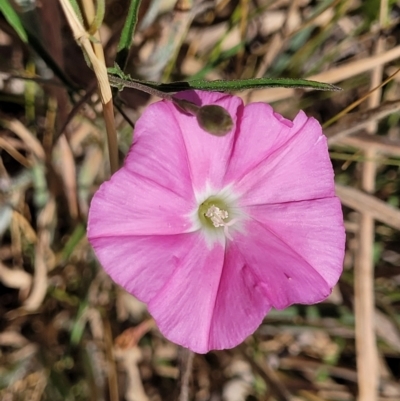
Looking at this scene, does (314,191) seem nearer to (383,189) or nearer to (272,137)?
(272,137)

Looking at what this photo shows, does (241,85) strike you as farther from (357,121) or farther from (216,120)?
(357,121)

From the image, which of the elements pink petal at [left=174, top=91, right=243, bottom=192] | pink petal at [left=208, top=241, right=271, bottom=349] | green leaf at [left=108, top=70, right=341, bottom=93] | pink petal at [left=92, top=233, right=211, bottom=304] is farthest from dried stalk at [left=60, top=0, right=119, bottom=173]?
pink petal at [left=208, top=241, right=271, bottom=349]

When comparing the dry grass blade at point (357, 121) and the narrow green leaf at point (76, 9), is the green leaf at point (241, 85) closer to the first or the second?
the narrow green leaf at point (76, 9)

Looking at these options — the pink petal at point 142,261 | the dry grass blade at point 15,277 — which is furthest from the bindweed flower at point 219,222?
the dry grass blade at point 15,277

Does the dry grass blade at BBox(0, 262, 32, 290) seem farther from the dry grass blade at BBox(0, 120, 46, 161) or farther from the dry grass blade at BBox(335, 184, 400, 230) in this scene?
the dry grass blade at BBox(335, 184, 400, 230)

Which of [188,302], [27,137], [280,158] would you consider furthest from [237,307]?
[27,137]

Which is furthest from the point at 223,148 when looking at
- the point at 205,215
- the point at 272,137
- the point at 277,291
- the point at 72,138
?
the point at 72,138
